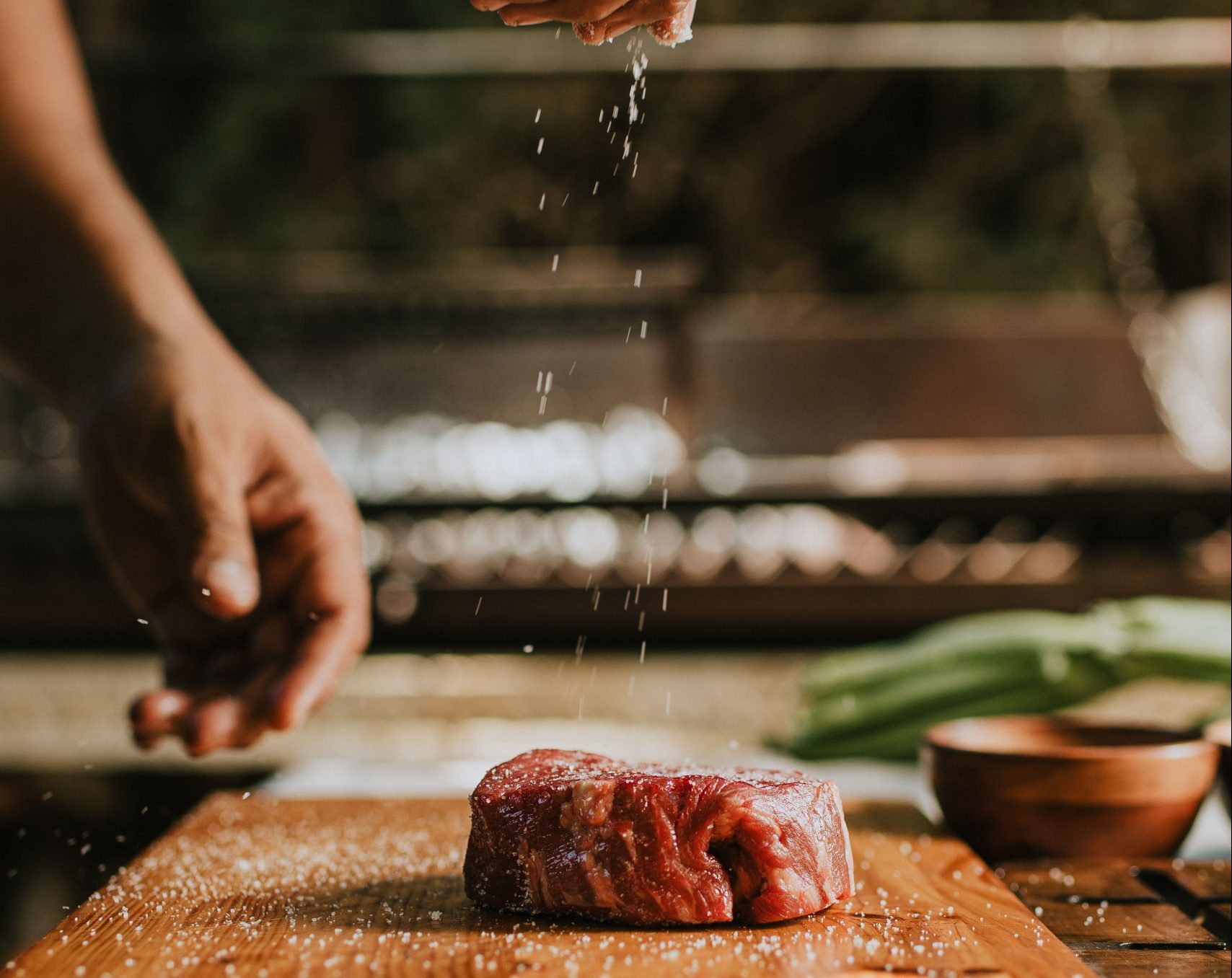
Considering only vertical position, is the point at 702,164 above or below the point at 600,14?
above

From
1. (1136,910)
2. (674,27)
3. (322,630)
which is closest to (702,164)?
(322,630)

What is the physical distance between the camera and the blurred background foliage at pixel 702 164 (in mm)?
5766

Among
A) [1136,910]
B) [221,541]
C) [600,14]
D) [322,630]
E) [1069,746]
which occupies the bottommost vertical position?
[1136,910]

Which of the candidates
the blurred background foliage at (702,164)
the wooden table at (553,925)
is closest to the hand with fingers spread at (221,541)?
the wooden table at (553,925)

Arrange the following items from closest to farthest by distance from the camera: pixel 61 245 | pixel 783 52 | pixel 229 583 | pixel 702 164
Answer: pixel 229 583, pixel 61 245, pixel 783 52, pixel 702 164

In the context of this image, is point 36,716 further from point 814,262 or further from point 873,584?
point 814,262

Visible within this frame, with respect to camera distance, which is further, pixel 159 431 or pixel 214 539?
pixel 159 431

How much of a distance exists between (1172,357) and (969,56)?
1532 mm

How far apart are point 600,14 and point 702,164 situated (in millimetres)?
4747

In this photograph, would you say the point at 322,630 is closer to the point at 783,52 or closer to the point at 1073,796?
the point at 1073,796

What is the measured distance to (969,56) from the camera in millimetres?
4031

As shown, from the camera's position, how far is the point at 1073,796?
1.52 m

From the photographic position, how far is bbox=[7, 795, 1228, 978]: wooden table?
1.13 metres

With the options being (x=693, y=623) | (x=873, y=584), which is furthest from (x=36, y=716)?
(x=873, y=584)
